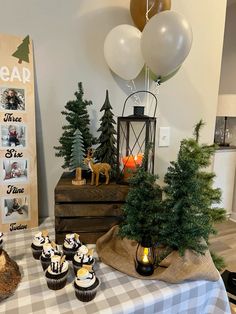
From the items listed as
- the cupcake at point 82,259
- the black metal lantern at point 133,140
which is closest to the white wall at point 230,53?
the black metal lantern at point 133,140

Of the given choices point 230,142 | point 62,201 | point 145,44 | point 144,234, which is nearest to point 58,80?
point 145,44

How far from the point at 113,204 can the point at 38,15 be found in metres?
0.91

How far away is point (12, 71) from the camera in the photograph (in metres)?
0.96

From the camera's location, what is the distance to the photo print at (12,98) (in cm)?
96

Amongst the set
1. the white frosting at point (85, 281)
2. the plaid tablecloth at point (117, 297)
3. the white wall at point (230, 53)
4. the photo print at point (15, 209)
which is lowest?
the plaid tablecloth at point (117, 297)

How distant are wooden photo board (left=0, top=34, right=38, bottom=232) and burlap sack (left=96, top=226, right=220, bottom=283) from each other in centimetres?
42

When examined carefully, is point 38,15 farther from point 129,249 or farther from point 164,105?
point 129,249

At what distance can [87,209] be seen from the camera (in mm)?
874

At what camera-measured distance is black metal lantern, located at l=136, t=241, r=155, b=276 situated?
72 cm

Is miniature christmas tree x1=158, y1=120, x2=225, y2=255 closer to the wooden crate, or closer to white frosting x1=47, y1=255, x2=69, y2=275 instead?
the wooden crate

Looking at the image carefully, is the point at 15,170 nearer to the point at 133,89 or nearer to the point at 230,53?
the point at 133,89

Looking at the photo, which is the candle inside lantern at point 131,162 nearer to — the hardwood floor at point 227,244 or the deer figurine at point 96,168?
the deer figurine at point 96,168

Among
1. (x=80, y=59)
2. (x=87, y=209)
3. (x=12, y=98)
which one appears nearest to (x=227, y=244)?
(x=87, y=209)

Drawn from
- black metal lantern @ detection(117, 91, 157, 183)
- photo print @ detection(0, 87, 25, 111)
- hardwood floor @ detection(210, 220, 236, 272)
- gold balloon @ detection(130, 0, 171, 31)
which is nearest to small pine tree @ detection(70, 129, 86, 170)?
black metal lantern @ detection(117, 91, 157, 183)
